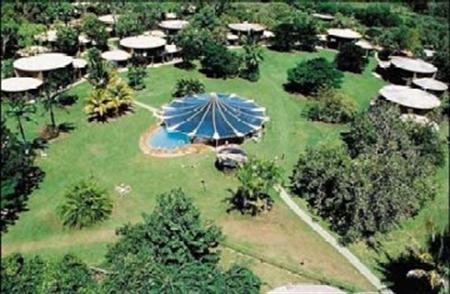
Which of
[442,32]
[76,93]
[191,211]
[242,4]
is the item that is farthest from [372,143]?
[242,4]

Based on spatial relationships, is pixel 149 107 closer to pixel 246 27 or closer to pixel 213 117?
pixel 213 117

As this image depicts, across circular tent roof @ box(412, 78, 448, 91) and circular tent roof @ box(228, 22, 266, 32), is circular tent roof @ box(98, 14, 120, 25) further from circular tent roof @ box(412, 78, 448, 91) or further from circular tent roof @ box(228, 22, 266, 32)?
circular tent roof @ box(412, 78, 448, 91)

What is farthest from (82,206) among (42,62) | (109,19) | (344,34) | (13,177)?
(344,34)

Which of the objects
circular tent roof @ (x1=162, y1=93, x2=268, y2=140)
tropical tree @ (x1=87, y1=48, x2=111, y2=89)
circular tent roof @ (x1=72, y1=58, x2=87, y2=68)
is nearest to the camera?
circular tent roof @ (x1=162, y1=93, x2=268, y2=140)

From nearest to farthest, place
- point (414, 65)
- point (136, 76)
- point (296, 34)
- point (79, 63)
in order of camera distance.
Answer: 1. point (136, 76)
2. point (79, 63)
3. point (414, 65)
4. point (296, 34)

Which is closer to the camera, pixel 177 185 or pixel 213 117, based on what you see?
pixel 177 185

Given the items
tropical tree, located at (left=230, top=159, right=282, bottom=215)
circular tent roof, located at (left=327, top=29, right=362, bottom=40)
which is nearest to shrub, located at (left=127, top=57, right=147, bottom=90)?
tropical tree, located at (left=230, top=159, right=282, bottom=215)

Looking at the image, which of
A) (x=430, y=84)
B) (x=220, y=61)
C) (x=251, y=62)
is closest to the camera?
(x=430, y=84)
